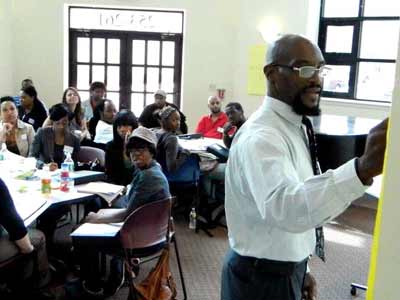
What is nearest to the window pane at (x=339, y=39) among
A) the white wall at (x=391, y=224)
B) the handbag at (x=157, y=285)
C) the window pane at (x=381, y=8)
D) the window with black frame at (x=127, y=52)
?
the window pane at (x=381, y=8)

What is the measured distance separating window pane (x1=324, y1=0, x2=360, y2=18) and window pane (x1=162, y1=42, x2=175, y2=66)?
237 cm

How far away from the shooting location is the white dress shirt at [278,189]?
101cm

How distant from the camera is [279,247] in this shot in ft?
4.59

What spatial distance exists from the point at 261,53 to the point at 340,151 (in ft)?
10.3

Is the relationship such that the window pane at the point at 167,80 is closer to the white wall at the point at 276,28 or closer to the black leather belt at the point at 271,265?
the white wall at the point at 276,28

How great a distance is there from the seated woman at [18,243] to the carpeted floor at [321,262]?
0.58 metres

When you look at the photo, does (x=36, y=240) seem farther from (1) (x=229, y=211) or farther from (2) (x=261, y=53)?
(2) (x=261, y=53)

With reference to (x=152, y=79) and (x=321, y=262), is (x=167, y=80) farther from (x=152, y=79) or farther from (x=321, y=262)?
(x=321, y=262)

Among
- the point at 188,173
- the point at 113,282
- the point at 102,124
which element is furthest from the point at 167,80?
the point at 113,282

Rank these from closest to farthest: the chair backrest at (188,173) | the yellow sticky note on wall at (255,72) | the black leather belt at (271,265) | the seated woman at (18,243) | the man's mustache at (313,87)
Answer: the man's mustache at (313,87) < the black leather belt at (271,265) < the seated woman at (18,243) < the chair backrest at (188,173) < the yellow sticky note on wall at (255,72)

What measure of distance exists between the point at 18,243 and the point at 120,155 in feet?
5.93

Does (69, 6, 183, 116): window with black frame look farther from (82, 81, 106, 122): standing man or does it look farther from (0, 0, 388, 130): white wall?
(82, 81, 106, 122): standing man

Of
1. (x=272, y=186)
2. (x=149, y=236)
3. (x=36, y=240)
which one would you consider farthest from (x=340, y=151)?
(x=272, y=186)

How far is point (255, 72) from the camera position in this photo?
7.17m
